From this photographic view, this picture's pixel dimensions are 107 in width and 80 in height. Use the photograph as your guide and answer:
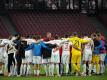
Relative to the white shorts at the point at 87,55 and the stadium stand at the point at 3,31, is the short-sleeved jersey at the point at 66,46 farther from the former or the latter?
the stadium stand at the point at 3,31

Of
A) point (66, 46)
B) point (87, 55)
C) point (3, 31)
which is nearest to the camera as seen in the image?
point (66, 46)

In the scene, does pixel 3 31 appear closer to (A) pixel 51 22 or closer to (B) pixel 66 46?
(A) pixel 51 22

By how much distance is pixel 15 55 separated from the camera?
1106 inches

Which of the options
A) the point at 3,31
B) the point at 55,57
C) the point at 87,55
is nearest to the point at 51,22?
the point at 3,31

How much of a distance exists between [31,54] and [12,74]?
1.40m

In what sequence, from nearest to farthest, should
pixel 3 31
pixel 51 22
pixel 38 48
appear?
pixel 38 48, pixel 3 31, pixel 51 22

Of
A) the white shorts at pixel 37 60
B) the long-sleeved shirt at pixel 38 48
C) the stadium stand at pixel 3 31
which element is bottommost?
the stadium stand at pixel 3 31

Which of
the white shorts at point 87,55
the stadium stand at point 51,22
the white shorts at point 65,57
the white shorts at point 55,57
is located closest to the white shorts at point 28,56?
the white shorts at point 55,57

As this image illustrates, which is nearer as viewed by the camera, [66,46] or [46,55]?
[46,55]

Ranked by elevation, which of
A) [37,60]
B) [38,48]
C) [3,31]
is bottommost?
[3,31]

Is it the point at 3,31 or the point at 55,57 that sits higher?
the point at 55,57

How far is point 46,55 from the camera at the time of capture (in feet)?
91.6

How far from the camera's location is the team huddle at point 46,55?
27.9m

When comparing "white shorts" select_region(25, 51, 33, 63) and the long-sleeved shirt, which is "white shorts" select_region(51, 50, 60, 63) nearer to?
the long-sleeved shirt
